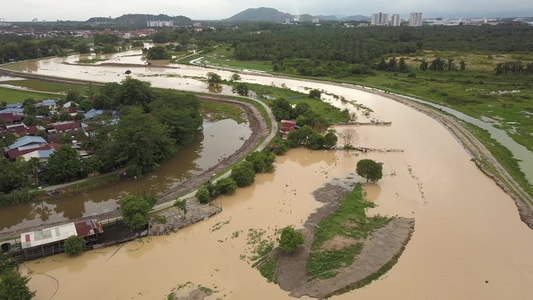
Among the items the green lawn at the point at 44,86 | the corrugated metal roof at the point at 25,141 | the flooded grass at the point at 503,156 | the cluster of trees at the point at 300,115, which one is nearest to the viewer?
the flooded grass at the point at 503,156

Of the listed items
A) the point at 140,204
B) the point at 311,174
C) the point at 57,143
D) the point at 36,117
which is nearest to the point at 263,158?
the point at 311,174

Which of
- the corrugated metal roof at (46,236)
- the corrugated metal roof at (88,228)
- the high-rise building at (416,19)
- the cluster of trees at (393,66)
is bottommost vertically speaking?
the corrugated metal roof at (88,228)

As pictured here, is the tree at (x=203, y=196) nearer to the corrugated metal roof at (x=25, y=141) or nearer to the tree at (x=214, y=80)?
the corrugated metal roof at (x=25, y=141)

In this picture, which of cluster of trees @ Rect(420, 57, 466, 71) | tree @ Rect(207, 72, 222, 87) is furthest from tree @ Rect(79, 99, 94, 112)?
cluster of trees @ Rect(420, 57, 466, 71)

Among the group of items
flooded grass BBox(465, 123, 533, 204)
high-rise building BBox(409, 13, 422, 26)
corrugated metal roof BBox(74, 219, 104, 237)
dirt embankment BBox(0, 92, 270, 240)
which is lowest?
flooded grass BBox(465, 123, 533, 204)

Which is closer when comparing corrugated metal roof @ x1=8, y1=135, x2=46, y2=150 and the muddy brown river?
the muddy brown river

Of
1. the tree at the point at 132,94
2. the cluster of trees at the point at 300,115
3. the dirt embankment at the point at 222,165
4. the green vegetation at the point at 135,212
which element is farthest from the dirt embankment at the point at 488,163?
the tree at the point at 132,94

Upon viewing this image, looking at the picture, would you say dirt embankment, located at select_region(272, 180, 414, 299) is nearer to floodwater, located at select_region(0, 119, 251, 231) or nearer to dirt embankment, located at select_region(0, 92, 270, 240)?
dirt embankment, located at select_region(0, 92, 270, 240)
